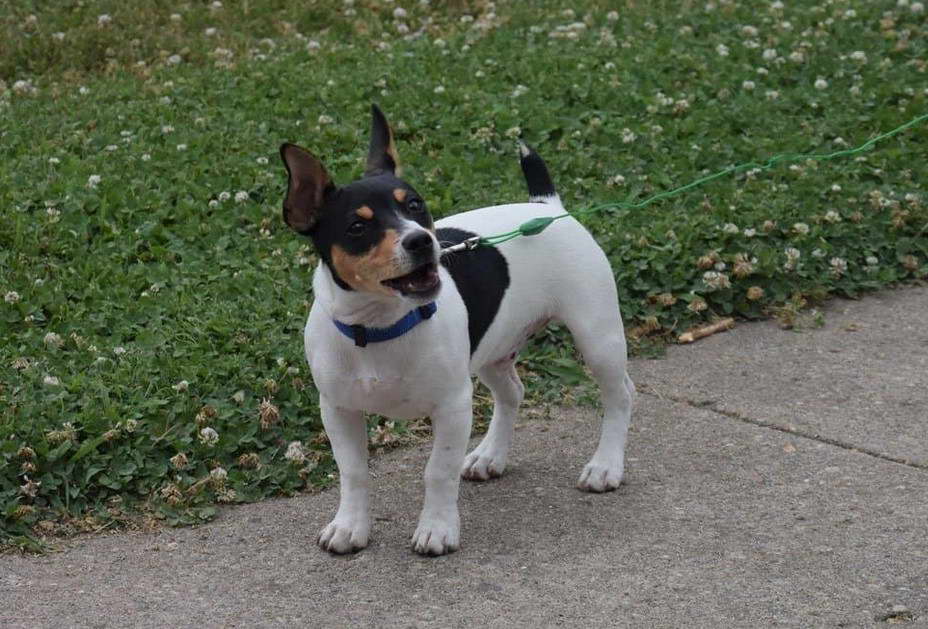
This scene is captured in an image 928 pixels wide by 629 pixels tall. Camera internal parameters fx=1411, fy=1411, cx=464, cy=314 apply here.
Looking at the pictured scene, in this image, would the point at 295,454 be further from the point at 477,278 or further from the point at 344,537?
the point at 477,278

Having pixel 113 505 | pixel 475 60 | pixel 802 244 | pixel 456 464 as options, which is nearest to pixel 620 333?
pixel 456 464

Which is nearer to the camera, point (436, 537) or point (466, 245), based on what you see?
point (436, 537)

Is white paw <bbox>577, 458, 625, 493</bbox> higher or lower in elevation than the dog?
lower

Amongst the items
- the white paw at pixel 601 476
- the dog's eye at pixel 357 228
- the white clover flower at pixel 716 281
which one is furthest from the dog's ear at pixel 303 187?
the white clover flower at pixel 716 281

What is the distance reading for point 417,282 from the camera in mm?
4336

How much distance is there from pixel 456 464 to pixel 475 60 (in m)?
5.77

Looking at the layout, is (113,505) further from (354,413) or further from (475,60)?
(475,60)

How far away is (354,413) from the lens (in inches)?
190

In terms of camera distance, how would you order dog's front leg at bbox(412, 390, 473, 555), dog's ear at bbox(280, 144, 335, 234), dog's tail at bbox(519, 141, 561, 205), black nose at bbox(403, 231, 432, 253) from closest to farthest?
1. black nose at bbox(403, 231, 432, 253)
2. dog's ear at bbox(280, 144, 335, 234)
3. dog's front leg at bbox(412, 390, 473, 555)
4. dog's tail at bbox(519, 141, 561, 205)

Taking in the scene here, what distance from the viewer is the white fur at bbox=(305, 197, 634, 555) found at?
4582 mm

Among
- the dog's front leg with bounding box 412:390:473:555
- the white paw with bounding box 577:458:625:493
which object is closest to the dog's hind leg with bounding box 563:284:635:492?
the white paw with bounding box 577:458:625:493

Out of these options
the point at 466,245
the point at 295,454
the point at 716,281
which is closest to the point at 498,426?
the point at 295,454

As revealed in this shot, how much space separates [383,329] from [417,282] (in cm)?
26

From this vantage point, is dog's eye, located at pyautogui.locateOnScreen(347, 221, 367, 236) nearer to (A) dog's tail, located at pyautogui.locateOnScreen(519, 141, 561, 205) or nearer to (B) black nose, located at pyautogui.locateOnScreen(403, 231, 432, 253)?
(B) black nose, located at pyautogui.locateOnScreen(403, 231, 432, 253)
